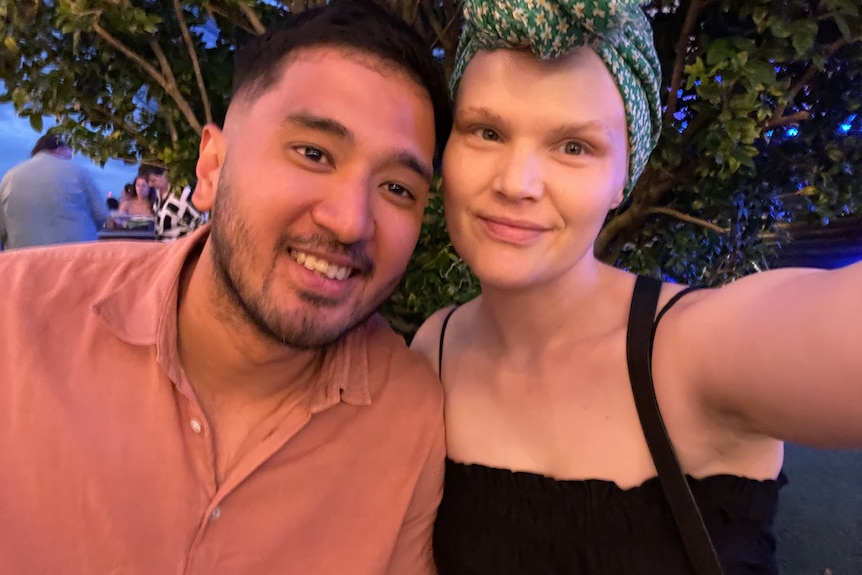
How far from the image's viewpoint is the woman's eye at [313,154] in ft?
3.96

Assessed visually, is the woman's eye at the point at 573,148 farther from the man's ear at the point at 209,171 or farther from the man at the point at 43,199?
the man at the point at 43,199

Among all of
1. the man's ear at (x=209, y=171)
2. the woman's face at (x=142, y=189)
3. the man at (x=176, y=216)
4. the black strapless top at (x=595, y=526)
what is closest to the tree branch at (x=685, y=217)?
the black strapless top at (x=595, y=526)

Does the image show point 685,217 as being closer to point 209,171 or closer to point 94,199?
point 209,171

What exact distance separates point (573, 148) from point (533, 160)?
0.30 ft

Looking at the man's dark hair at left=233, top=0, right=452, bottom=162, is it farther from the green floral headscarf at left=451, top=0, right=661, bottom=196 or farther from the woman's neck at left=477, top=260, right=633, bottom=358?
the woman's neck at left=477, top=260, right=633, bottom=358

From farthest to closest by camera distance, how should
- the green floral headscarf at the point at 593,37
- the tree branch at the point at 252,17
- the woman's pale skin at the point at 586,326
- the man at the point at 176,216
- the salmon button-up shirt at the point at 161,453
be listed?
the man at the point at 176,216
the tree branch at the point at 252,17
the salmon button-up shirt at the point at 161,453
the green floral headscarf at the point at 593,37
the woman's pale skin at the point at 586,326

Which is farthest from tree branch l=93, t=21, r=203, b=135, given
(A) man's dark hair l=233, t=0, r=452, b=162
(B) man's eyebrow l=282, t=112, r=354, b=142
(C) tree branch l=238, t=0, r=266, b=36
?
(B) man's eyebrow l=282, t=112, r=354, b=142

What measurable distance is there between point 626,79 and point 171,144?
1.66 m

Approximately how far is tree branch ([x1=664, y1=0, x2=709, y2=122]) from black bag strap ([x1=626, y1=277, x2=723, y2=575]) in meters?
0.69

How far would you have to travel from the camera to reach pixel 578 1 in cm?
97

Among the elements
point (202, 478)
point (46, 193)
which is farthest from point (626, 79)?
point (46, 193)

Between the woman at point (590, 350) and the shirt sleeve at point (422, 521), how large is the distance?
2.2 inches

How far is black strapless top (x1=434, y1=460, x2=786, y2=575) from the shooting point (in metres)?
1.08

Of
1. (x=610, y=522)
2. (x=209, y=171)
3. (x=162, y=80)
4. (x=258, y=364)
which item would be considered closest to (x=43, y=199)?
(x=162, y=80)
